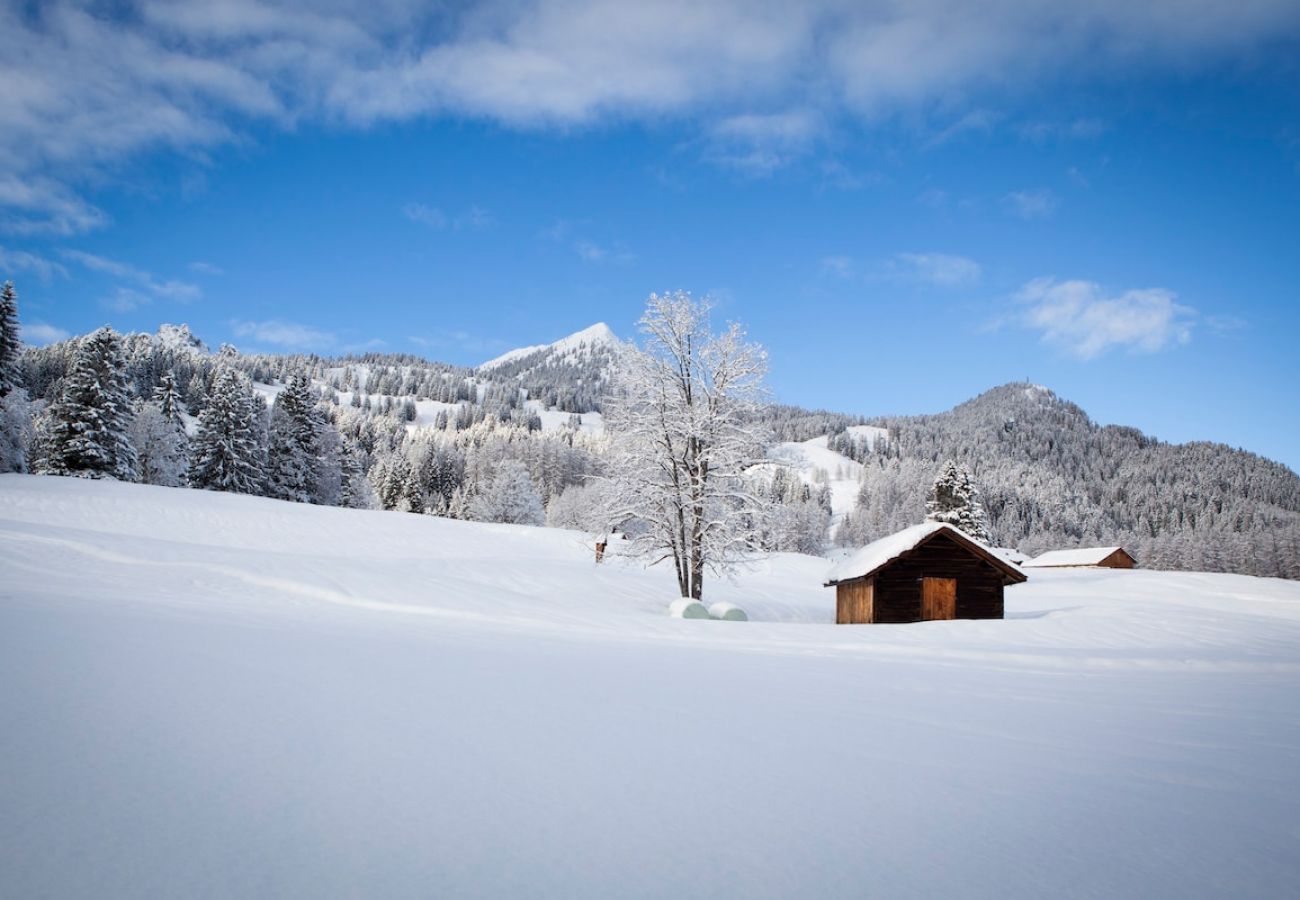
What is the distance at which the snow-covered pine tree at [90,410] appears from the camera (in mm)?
39750

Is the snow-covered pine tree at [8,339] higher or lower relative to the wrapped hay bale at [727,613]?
higher

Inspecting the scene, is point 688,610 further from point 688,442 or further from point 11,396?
point 11,396

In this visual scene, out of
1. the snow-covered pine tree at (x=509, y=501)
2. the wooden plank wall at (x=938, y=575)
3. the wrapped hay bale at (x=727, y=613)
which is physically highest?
the snow-covered pine tree at (x=509, y=501)

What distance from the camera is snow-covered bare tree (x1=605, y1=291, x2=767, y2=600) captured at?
2394 centimetres

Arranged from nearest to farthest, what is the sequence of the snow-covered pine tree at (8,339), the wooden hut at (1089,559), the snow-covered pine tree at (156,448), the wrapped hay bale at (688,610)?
1. the wrapped hay bale at (688,610)
2. the snow-covered pine tree at (8,339)
3. the snow-covered pine tree at (156,448)
4. the wooden hut at (1089,559)

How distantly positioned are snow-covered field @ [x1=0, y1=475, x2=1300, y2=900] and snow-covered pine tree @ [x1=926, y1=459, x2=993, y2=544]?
4449 centimetres

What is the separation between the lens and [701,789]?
12.6 feet

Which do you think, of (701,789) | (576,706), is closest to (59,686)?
(576,706)

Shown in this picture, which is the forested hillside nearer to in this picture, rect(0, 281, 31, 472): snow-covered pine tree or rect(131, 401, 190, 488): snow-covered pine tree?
rect(131, 401, 190, 488): snow-covered pine tree

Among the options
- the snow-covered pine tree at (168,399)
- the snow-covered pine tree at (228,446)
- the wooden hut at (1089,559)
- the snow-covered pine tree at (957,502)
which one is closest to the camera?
the snow-covered pine tree at (228,446)

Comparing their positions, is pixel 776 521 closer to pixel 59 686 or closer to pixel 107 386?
pixel 59 686

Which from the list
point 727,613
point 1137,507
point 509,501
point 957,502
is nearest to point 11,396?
point 509,501

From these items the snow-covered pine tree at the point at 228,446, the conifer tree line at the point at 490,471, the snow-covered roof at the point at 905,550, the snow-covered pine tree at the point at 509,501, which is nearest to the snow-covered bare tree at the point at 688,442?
the conifer tree line at the point at 490,471

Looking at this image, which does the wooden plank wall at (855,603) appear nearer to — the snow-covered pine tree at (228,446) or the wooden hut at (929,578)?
the wooden hut at (929,578)
